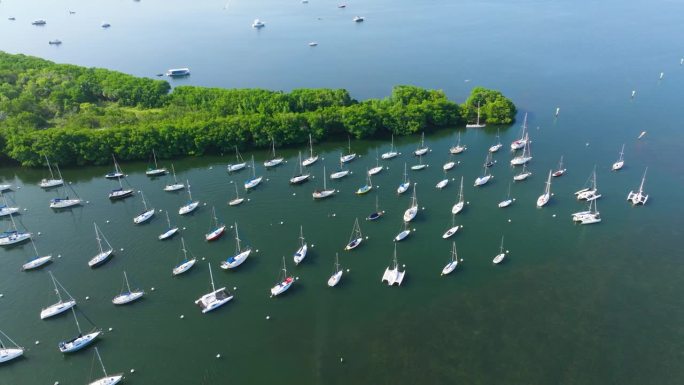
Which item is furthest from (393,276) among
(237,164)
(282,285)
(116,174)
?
(116,174)

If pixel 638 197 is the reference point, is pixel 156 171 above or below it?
above

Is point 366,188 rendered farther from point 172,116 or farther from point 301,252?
point 172,116

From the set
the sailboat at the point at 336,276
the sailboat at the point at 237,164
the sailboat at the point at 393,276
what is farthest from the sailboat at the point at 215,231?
Result: the sailboat at the point at 393,276

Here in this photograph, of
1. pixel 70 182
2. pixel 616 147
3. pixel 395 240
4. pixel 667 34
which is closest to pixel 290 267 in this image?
pixel 395 240

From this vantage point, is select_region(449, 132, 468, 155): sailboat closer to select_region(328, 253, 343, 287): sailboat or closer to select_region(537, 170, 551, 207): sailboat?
select_region(537, 170, 551, 207): sailboat

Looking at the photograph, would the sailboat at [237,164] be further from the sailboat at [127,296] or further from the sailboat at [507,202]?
the sailboat at [507,202]

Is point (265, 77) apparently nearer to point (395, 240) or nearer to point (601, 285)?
point (395, 240)
